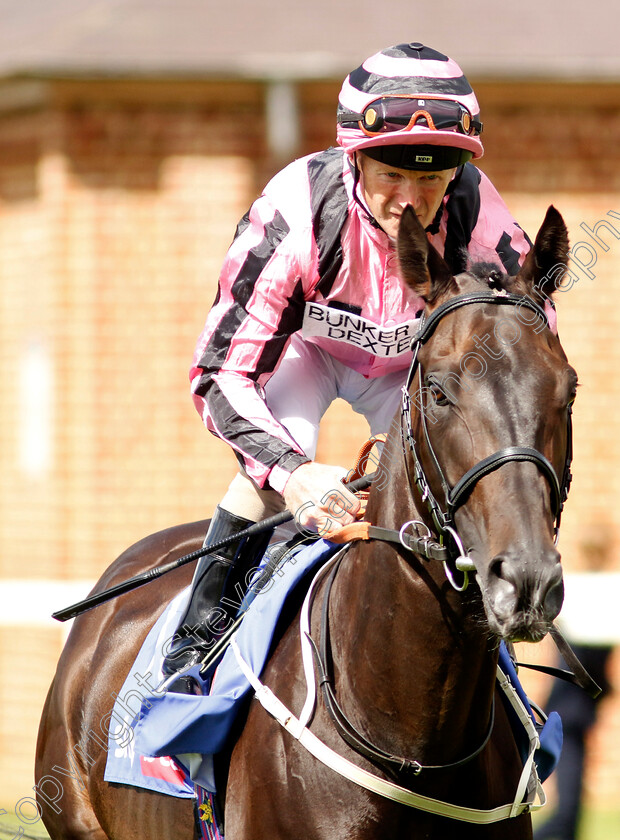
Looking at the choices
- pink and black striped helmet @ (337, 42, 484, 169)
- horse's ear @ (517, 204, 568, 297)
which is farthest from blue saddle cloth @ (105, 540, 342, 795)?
pink and black striped helmet @ (337, 42, 484, 169)

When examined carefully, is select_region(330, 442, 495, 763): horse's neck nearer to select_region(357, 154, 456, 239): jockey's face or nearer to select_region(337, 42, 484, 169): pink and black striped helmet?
select_region(357, 154, 456, 239): jockey's face

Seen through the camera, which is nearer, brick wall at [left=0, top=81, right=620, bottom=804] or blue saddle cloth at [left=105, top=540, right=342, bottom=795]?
blue saddle cloth at [left=105, top=540, right=342, bottom=795]

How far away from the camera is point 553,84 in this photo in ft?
24.1

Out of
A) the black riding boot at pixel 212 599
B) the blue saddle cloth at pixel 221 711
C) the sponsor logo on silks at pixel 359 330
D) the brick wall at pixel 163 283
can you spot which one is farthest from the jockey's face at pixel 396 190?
the brick wall at pixel 163 283

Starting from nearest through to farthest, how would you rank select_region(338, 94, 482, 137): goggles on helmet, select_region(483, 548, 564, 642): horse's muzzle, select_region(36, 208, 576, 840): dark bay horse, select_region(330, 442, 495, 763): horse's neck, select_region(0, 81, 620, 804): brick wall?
1. select_region(483, 548, 564, 642): horse's muzzle
2. select_region(36, 208, 576, 840): dark bay horse
3. select_region(330, 442, 495, 763): horse's neck
4. select_region(338, 94, 482, 137): goggles on helmet
5. select_region(0, 81, 620, 804): brick wall

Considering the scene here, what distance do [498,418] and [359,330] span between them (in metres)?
0.94

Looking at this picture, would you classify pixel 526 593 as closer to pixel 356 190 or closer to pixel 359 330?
pixel 359 330

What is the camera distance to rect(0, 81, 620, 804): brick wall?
757 cm

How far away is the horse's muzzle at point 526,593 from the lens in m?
2.24

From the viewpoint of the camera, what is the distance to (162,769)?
3.50m

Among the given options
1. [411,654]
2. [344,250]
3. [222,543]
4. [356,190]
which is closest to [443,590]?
[411,654]

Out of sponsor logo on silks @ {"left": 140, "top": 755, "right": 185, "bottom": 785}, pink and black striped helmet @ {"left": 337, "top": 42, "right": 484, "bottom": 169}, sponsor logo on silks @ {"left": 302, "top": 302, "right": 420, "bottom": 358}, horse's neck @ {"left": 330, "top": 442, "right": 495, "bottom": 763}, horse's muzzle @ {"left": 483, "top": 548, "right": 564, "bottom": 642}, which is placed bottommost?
sponsor logo on silks @ {"left": 140, "top": 755, "right": 185, "bottom": 785}

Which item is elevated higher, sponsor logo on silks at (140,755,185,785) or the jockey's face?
the jockey's face

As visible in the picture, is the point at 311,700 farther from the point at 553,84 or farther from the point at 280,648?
the point at 553,84
